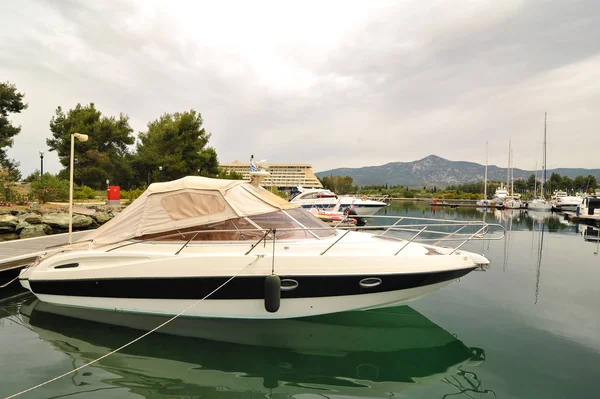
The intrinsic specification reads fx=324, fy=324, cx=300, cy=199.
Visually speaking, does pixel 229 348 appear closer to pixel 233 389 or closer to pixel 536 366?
pixel 233 389

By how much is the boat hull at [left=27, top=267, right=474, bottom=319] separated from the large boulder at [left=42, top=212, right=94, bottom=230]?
8.72 m

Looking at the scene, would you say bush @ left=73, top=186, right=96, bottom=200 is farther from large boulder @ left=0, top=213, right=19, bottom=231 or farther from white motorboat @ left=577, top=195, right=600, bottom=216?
white motorboat @ left=577, top=195, right=600, bottom=216

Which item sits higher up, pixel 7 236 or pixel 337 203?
pixel 337 203

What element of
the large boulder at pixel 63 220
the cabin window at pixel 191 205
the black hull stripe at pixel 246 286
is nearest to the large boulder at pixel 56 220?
the large boulder at pixel 63 220

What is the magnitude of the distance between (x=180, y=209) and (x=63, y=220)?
9.68 meters

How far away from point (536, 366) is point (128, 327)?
6.23m

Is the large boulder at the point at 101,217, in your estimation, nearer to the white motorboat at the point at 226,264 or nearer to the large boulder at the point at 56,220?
the large boulder at the point at 56,220

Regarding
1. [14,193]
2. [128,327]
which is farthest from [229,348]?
[14,193]

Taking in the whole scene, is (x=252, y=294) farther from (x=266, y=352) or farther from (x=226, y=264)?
(x=266, y=352)

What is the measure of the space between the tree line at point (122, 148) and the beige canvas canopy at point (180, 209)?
85.9 ft

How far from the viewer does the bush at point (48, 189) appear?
1631 centimetres

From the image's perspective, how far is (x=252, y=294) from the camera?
4.83m

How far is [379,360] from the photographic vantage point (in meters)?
4.65

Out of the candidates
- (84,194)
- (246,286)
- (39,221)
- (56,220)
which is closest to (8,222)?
(39,221)
